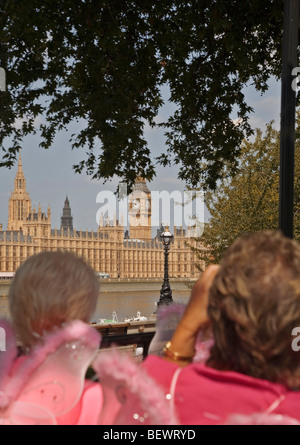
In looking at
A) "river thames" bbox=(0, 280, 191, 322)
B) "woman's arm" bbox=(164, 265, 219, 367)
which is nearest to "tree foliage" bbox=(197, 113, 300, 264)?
"woman's arm" bbox=(164, 265, 219, 367)

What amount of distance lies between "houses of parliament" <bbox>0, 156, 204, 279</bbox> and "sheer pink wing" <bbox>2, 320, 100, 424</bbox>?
10201cm

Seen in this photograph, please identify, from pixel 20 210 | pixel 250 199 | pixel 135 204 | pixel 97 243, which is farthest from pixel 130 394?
pixel 20 210

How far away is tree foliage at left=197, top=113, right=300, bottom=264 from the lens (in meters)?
19.4

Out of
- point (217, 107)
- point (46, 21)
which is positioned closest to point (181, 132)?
point (217, 107)

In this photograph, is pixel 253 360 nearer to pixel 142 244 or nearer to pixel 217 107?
pixel 217 107

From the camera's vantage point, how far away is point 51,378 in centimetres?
155

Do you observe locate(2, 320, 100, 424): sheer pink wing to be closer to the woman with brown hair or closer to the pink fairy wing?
the pink fairy wing

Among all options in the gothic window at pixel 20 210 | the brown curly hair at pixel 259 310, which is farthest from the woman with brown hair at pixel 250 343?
the gothic window at pixel 20 210

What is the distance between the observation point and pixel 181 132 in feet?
31.9

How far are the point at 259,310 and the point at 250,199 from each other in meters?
19.1

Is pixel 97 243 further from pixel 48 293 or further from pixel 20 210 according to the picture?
pixel 48 293

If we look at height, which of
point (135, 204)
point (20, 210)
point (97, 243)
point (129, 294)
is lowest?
point (129, 294)
